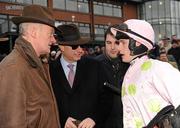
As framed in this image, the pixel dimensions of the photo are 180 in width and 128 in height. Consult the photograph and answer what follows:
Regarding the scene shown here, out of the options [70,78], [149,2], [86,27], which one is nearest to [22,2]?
[86,27]

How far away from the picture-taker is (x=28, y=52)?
10.2ft

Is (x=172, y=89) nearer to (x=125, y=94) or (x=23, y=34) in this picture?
(x=125, y=94)

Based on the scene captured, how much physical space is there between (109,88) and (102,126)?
44 cm

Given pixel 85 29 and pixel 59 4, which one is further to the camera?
pixel 85 29

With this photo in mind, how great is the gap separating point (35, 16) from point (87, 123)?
1.36m

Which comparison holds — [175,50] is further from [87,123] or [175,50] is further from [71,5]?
[71,5]

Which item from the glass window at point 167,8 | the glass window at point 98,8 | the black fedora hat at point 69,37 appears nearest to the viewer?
the black fedora hat at point 69,37

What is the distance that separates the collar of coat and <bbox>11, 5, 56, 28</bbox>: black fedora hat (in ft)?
0.52

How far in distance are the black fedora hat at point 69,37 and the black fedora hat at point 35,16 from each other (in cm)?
107

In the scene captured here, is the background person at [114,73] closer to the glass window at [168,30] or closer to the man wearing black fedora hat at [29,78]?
the man wearing black fedora hat at [29,78]

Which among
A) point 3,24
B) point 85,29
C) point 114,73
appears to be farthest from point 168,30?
point 114,73

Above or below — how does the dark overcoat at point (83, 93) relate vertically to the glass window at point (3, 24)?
below

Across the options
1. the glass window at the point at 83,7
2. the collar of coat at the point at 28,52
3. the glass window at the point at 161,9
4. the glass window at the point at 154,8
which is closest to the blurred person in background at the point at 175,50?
the collar of coat at the point at 28,52

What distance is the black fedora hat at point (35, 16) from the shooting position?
3191 millimetres
